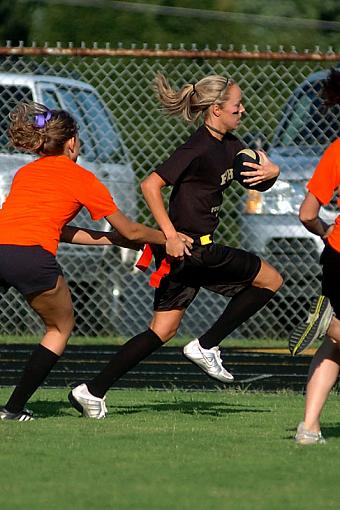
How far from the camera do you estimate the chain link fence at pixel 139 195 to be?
13.1m

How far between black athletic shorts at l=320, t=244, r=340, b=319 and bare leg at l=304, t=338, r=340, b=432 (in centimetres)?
25

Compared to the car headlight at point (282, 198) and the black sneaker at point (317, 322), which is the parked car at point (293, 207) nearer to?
the car headlight at point (282, 198)

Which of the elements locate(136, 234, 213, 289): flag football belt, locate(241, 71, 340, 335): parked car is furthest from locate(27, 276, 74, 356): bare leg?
locate(241, 71, 340, 335): parked car

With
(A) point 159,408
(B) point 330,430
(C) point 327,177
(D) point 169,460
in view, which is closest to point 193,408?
(A) point 159,408

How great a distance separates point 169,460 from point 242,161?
214cm

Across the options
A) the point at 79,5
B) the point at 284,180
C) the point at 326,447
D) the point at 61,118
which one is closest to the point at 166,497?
the point at 326,447

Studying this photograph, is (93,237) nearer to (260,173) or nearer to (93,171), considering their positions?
(260,173)

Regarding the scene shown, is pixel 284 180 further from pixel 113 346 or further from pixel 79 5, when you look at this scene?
pixel 79 5

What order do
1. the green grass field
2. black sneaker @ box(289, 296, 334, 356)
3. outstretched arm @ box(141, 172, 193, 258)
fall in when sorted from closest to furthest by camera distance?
1. the green grass field
2. black sneaker @ box(289, 296, 334, 356)
3. outstretched arm @ box(141, 172, 193, 258)

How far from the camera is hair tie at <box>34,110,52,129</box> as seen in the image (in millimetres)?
8008

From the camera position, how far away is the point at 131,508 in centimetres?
553

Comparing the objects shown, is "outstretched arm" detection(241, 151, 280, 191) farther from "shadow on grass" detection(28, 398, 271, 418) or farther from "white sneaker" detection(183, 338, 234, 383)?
"shadow on grass" detection(28, 398, 271, 418)

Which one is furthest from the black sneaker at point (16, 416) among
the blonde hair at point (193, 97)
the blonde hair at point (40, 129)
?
the blonde hair at point (193, 97)

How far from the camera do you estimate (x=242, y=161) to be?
8.23 metres
